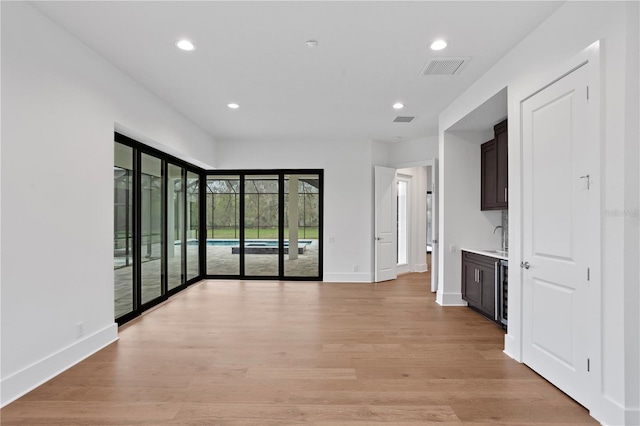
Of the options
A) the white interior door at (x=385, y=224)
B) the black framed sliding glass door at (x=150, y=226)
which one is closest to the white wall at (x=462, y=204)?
the white interior door at (x=385, y=224)

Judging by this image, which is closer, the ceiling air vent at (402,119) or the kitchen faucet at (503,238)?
the kitchen faucet at (503,238)

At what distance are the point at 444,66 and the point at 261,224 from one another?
4.67 metres

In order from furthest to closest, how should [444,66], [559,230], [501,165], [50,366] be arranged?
[501,165] < [444,66] < [50,366] < [559,230]

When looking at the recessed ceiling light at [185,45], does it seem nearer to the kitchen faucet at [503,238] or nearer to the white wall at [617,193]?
the white wall at [617,193]

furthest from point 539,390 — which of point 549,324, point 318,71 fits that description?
point 318,71

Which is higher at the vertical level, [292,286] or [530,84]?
[530,84]

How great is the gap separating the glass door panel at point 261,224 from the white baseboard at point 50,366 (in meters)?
3.62

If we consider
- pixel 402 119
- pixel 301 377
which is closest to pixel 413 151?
pixel 402 119

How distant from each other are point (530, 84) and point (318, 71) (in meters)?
2.03

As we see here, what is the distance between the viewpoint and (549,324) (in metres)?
2.63

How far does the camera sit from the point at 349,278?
6738 mm

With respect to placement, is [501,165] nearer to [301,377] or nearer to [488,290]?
[488,290]

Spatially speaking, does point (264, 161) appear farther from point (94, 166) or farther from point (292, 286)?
point (94, 166)

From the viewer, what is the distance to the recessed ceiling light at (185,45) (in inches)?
117
